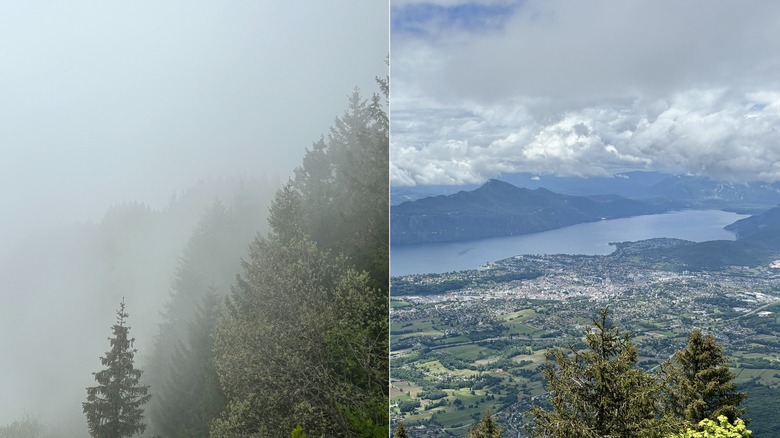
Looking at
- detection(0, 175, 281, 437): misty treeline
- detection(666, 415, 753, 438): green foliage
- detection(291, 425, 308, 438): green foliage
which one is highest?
detection(0, 175, 281, 437): misty treeline

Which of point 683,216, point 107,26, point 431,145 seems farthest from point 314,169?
point 683,216

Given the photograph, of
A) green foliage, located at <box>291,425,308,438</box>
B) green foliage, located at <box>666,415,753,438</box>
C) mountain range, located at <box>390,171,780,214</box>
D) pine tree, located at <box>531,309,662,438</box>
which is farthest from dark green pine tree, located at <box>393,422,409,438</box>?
pine tree, located at <box>531,309,662,438</box>

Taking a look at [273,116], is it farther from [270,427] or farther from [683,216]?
[683,216]

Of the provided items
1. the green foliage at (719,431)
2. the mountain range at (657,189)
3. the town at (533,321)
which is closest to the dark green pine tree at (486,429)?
the town at (533,321)

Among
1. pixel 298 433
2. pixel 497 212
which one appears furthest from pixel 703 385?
pixel 298 433

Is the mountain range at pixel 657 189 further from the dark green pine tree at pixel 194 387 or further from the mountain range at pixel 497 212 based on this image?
the dark green pine tree at pixel 194 387

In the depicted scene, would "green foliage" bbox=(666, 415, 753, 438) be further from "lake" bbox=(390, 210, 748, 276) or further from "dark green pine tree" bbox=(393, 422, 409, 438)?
"dark green pine tree" bbox=(393, 422, 409, 438)
